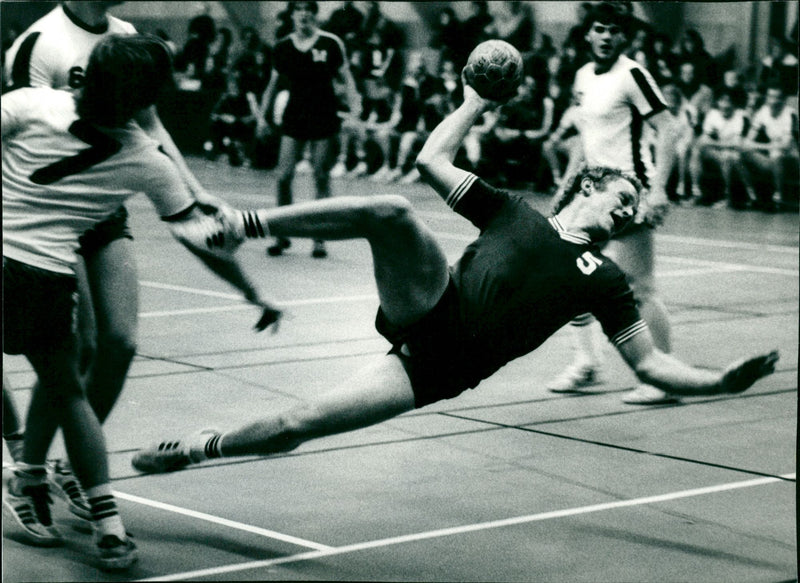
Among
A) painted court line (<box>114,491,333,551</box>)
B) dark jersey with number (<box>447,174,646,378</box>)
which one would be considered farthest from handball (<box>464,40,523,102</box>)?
painted court line (<box>114,491,333,551</box>)

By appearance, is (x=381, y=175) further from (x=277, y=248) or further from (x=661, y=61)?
(x=277, y=248)

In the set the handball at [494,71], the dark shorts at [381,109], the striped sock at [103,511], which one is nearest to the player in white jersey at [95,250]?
the striped sock at [103,511]

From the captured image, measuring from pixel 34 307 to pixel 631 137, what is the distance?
4.10 metres

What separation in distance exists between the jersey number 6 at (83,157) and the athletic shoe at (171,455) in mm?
1065

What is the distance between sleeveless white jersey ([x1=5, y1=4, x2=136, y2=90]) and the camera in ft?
17.2

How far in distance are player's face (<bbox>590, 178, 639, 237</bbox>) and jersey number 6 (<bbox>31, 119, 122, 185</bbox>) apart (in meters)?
2.02

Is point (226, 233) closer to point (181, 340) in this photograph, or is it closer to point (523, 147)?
point (181, 340)

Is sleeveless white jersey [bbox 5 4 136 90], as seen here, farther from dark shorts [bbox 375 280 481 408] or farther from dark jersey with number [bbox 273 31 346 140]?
dark jersey with number [bbox 273 31 346 140]

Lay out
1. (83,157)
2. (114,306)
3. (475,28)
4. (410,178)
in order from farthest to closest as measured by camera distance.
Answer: (475,28) → (410,178) → (114,306) → (83,157)

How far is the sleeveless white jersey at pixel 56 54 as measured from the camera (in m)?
5.23

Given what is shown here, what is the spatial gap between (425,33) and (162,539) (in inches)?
848

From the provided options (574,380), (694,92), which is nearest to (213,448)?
(574,380)

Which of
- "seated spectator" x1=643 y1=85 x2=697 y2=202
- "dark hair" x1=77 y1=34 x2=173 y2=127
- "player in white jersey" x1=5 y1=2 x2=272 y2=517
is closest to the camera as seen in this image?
"dark hair" x1=77 y1=34 x2=173 y2=127

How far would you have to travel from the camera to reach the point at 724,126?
17297 mm
